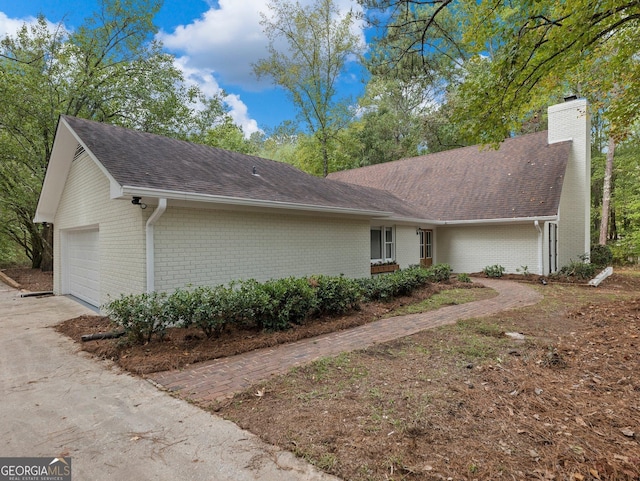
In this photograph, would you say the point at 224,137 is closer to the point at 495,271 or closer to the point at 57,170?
the point at 57,170

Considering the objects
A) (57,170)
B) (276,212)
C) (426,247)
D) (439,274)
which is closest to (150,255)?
(276,212)

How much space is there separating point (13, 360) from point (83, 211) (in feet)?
15.6

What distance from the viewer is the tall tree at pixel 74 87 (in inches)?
548

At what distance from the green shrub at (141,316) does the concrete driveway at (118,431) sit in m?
0.59

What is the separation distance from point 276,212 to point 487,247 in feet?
33.7

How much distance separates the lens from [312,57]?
72.1 feet

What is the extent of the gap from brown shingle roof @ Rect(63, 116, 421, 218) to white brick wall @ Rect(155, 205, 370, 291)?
0.52m

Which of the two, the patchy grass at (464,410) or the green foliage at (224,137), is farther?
the green foliage at (224,137)

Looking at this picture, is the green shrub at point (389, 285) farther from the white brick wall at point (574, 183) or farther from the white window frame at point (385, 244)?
the white brick wall at point (574, 183)

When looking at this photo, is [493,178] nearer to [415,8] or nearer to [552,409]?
[415,8]

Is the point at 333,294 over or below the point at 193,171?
below

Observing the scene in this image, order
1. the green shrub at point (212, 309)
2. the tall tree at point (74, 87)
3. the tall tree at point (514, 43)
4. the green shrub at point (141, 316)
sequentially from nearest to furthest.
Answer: the green shrub at point (141, 316) → the green shrub at point (212, 309) → the tall tree at point (514, 43) → the tall tree at point (74, 87)

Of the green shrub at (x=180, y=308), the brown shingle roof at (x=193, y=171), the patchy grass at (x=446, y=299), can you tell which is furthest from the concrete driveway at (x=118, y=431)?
the patchy grass at (x=446, y=299)

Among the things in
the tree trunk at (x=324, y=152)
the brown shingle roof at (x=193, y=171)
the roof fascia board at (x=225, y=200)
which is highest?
the tree trunk at (x=324, y=152)
